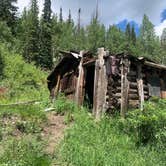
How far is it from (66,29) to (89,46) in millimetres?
8192

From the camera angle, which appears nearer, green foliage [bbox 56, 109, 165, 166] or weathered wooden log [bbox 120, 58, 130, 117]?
green foliage [bbox 56, 109, 165, 166]

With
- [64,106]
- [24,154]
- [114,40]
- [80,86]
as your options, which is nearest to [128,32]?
[114,40]

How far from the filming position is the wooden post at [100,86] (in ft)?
41.7

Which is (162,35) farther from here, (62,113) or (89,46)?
(62,113)

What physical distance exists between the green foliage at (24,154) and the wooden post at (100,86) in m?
3.97

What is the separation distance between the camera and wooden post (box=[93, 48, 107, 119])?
12.7m

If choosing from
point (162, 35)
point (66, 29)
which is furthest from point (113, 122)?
point (162, 35)

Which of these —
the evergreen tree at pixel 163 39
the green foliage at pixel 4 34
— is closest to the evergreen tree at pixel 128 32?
the evergreen tree at pixel 163 39

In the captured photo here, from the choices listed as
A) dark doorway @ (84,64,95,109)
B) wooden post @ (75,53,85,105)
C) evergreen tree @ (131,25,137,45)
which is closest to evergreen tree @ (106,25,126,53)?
evergreen tree @ (131,25,137,45)

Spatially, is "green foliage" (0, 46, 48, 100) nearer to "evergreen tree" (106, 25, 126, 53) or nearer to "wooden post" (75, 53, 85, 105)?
"wooden post" (75, 53, 85, 105)

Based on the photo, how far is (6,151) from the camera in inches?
317

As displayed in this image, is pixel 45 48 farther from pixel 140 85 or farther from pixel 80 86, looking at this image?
pixel 140 85

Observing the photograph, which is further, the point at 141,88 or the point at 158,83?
the point at 158,83

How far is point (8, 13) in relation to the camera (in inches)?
2039
